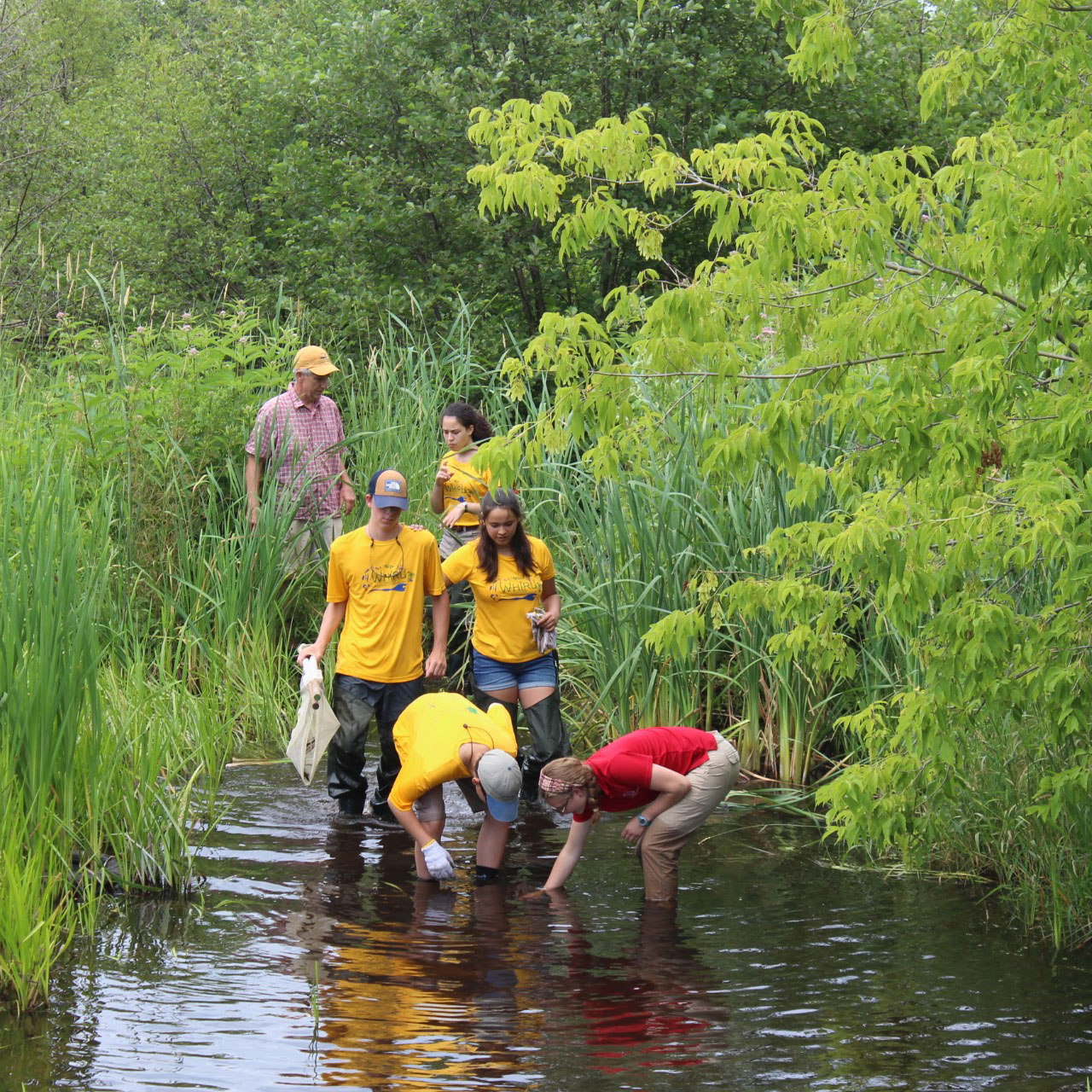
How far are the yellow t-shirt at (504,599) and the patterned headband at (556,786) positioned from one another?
163 centimetres

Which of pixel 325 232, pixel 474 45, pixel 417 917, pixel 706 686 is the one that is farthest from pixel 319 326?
pixel 417 917

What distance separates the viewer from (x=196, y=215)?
14844 mm

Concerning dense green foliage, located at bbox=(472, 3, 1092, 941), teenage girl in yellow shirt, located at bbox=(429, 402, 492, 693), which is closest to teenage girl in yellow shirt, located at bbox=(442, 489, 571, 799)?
teenage girl in yellow shirt, located at bbox=(429, 402, 492, 693)

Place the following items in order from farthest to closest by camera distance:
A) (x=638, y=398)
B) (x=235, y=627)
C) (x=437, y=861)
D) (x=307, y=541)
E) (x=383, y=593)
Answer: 1. (x=307, y=541)
2. (x=235, y=627)
3. (x=383, y=593)
4. (x=638, y=398)
5. (x=437, y=861)

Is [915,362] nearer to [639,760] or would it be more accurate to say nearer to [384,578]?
[639,760]

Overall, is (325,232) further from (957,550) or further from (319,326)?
(957,550)

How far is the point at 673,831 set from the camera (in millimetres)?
6480

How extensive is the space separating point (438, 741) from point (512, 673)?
134cm

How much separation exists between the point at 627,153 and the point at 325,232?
932cm

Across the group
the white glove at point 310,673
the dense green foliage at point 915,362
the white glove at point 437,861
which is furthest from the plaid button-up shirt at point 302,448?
the dense green foliage at point 915,362

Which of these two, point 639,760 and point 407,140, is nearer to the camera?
point 639,760

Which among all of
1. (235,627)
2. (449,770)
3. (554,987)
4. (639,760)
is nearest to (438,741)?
(449,770)

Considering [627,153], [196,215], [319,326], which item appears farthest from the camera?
[196,215]

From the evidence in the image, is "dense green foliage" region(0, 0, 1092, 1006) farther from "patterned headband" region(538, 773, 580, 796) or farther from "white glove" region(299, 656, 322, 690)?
"patterned headband" region(538, 773, 580, 796)
